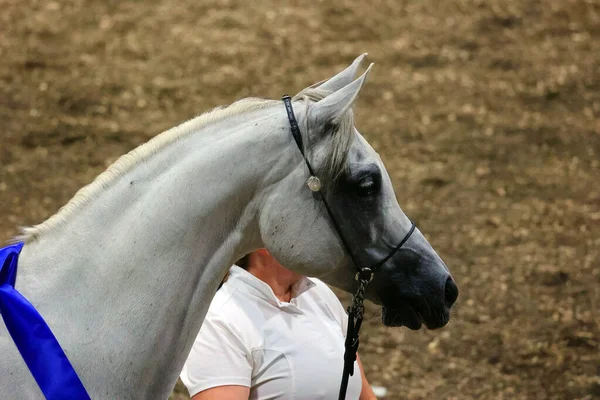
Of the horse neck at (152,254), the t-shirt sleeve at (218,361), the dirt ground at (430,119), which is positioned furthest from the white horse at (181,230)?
the dirt ground at (430,119)

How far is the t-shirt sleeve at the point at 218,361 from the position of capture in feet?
7.39

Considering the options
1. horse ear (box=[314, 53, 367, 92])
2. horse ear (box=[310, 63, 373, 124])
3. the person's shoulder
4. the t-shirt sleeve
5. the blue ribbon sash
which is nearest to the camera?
the blue ribbon sash

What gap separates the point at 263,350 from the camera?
233 cm

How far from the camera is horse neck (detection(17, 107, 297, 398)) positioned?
178cm

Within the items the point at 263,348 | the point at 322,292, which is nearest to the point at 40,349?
the point at 263,348

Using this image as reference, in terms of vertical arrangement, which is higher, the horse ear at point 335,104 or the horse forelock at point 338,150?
the horse ear at point 335,104

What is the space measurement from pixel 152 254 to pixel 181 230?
0.09m

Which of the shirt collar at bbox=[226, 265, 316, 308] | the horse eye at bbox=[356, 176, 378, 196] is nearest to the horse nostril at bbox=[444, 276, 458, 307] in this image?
the horse eye at bbox=[356, 176, 378, 196]

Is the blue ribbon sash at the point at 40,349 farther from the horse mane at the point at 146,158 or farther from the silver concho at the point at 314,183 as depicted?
the silver concho at the point at 314,183

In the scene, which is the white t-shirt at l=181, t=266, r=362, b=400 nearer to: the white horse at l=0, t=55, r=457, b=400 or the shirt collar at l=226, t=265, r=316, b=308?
the shirt collar at l=226, t=265, r=316, b=308

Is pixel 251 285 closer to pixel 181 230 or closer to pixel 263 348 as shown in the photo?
pixel 263 348

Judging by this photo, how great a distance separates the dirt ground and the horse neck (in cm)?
282

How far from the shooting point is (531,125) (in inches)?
271

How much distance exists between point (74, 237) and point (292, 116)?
58 centimetres
